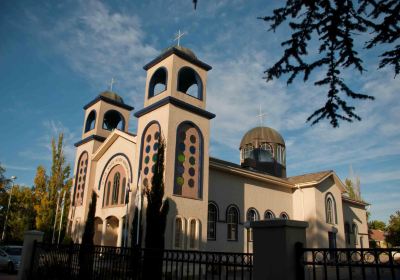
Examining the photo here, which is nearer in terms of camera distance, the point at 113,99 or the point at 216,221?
the point at 216,221

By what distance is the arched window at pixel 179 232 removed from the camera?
15663mm

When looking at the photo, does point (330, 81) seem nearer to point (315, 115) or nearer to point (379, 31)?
point (315, 115)

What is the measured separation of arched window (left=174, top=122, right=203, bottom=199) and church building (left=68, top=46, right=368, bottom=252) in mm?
50

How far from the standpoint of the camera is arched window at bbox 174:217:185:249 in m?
15.7

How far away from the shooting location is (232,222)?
2006cm

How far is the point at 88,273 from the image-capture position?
859 centimetres

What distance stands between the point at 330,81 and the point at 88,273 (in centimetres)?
734

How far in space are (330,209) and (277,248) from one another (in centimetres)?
2273

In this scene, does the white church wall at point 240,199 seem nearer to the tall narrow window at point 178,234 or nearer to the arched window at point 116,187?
the tall narrow window at point 178,234

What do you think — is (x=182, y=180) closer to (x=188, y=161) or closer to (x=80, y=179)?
(x=188, y=161)

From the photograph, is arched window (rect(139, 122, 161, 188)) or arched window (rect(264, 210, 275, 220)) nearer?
arched window (rect(139, 122, 161, 188))

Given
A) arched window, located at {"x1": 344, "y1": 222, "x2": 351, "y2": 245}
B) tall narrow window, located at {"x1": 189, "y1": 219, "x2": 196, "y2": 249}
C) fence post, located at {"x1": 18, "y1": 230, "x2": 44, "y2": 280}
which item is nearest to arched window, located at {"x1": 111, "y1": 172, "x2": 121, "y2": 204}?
tall narrow window, located at {"x1": 189, "y1": 219, "x2": 196, "y2": 249}

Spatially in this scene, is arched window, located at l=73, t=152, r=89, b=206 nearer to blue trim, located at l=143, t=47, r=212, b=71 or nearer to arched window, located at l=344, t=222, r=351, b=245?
blue trim, located at l=143, t=47, r=212, b=71

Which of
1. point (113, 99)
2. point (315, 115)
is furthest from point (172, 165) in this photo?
point (315, 115)
